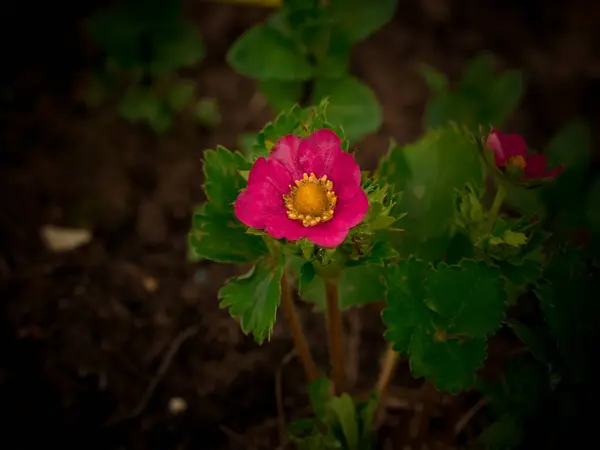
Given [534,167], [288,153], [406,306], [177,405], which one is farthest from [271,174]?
[177,405]

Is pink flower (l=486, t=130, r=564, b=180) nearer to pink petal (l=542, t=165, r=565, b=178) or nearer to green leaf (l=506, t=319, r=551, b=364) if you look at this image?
pink petal (l=542, t=165, r=565, b=178)

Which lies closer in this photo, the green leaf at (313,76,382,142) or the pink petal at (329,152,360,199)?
the pink petal at (329,152,360,199)

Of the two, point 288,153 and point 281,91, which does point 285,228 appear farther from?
point 281,91

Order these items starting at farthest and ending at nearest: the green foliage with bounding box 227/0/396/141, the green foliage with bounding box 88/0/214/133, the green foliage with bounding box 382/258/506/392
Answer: the green foliage with bounding box 88/0/214/133
the green foliage with bounding box 227/0/396/141
the green foliage with bounding box 382/258/506/392

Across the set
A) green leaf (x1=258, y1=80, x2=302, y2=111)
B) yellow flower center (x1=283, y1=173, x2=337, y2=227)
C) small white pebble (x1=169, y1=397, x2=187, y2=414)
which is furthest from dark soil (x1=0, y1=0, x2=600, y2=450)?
yellow flower center (x1=283, y1=173, x2=337, y2=227)

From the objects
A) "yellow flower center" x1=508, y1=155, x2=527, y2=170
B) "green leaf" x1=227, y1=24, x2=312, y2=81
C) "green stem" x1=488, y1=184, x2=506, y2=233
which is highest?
"yellow flower center" x1=508, y1=155, x2=527, y2=170

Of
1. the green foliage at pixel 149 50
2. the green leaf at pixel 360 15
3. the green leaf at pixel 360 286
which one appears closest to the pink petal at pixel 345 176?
the green leaf at pixel 360 286

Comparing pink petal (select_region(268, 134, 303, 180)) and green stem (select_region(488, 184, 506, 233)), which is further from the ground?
pink petal (select_region(268, 134, 303, 180))

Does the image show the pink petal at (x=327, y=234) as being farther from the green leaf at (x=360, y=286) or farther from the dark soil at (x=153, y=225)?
the dark soil at (x=153, y=225)
